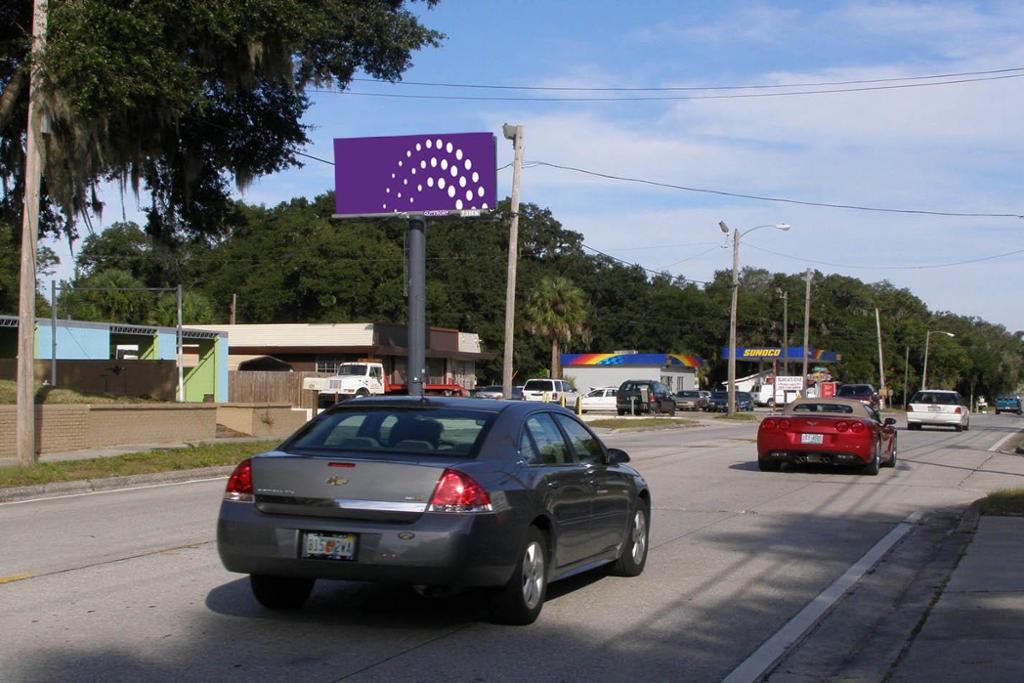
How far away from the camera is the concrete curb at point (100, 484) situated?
1538 cm

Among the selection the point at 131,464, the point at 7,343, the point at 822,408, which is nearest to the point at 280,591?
the point at 131,464

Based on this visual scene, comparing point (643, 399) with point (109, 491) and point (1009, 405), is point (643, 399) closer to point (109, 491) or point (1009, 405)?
point (109, 491)

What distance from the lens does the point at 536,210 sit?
98875 millimetres

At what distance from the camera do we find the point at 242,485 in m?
7.30

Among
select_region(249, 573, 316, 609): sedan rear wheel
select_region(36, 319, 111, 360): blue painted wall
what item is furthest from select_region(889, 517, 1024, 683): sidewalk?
select_region(36, 319, 111, 360): blue painted wall

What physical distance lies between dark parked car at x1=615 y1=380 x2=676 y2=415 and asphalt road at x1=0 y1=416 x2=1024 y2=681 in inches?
1641

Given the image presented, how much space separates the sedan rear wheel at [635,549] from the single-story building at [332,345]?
48.1 meters

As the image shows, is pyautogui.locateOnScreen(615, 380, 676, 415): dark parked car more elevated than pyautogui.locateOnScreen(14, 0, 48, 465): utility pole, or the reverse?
pyautogui.locateOnScreen(14, 0, 48, 465): utility pole

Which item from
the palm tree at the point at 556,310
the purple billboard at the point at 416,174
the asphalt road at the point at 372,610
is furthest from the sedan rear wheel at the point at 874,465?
the palm tree at the point at 556,310

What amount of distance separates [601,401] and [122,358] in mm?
26348

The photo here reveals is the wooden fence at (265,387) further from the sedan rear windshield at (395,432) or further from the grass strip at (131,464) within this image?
the sedan rear windshield at (395,432)

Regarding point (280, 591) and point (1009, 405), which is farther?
point (1009, 405)

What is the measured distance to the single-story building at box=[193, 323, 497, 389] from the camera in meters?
57.9

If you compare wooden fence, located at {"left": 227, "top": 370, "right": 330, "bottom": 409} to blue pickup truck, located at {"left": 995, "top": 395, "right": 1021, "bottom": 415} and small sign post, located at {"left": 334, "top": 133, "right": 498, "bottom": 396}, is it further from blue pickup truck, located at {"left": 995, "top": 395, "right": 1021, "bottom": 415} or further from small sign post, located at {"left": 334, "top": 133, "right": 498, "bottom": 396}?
blue pickup truck, located at {"left": 995, "top": 395, "right": 1021, "bottom": 415}
